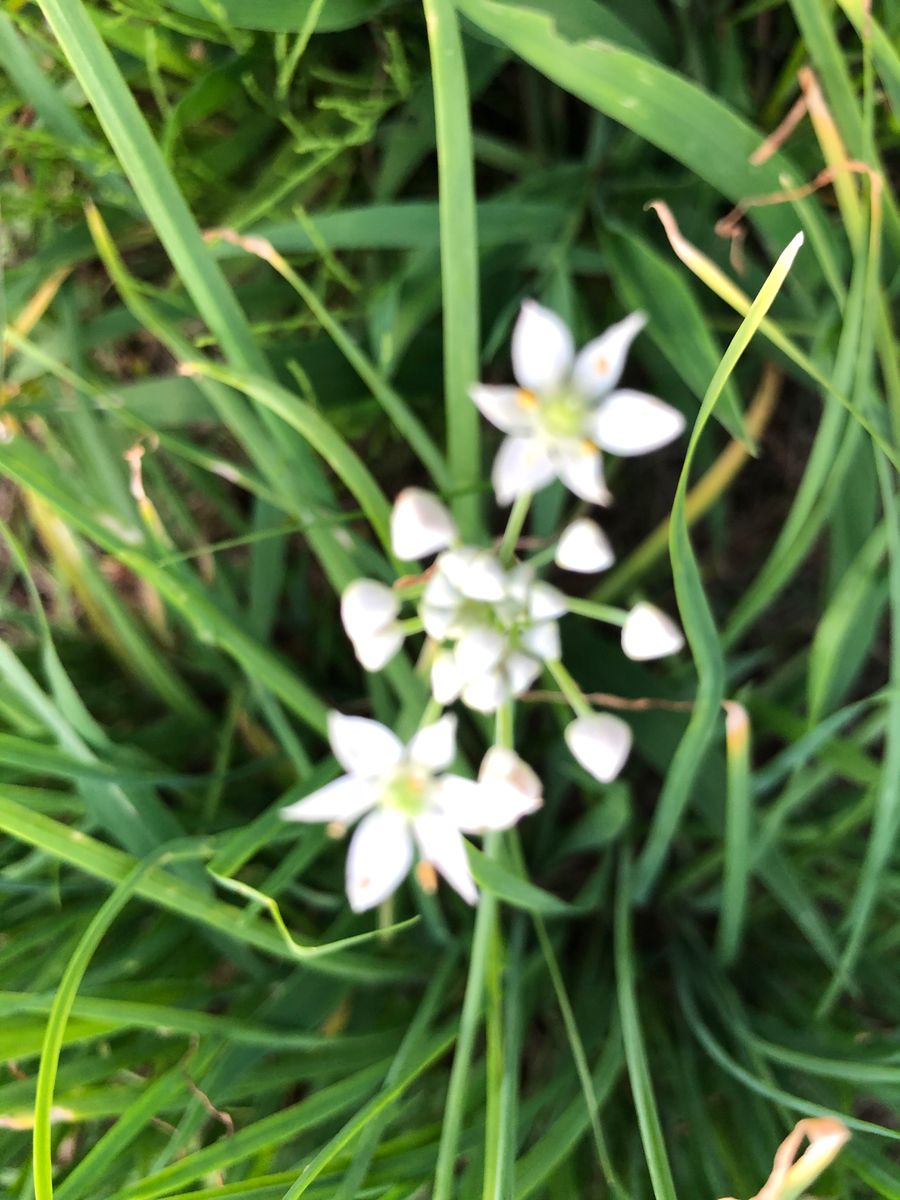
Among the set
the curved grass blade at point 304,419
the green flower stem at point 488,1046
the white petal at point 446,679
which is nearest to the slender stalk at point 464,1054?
the green flower stem at point 488,1046

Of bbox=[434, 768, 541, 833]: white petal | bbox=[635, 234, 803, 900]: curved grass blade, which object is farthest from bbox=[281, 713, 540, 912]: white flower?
bbox=[635, 234, 803, 900]: curved grass blade

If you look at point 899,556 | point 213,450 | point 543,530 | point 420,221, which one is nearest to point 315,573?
point 213,450

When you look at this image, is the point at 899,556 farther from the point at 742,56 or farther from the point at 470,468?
the point at 742,56

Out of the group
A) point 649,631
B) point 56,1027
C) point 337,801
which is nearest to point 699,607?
point 649,631

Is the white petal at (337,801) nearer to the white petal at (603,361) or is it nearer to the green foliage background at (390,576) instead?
the green foliage background at (390,576)

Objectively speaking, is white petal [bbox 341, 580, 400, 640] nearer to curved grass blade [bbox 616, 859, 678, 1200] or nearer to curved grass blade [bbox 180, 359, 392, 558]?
curved grass blade [bbox 180, 359, 392, 558]

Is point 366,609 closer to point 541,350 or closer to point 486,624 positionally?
point 486,624

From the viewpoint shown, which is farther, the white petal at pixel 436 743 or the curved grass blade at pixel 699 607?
the white petal at pixel 436 743
